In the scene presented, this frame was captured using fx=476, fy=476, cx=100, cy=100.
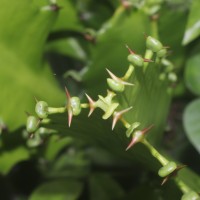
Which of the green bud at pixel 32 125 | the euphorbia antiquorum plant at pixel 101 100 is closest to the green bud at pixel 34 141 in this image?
the euphorbia antiquorum plant at pixel 101 100

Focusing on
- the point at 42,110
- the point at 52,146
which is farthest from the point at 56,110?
the point at 52,146

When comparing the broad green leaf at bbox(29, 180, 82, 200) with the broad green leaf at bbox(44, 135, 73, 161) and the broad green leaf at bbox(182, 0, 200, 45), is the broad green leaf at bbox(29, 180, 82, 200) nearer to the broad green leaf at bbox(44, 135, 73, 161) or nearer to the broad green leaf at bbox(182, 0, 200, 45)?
the broad green leaf at bbox(44, 135, 73, 161)

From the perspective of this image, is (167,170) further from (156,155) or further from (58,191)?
(58,191)

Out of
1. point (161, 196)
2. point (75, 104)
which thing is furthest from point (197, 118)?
point (75, 104)

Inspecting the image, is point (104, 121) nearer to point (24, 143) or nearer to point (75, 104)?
point (75, 104)

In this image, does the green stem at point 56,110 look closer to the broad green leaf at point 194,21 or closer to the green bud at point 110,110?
the green bud at point 110,110

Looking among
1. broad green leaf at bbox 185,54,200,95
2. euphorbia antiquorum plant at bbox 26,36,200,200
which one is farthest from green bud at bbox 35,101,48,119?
broad green leaf at bbox 185,54,200,95
